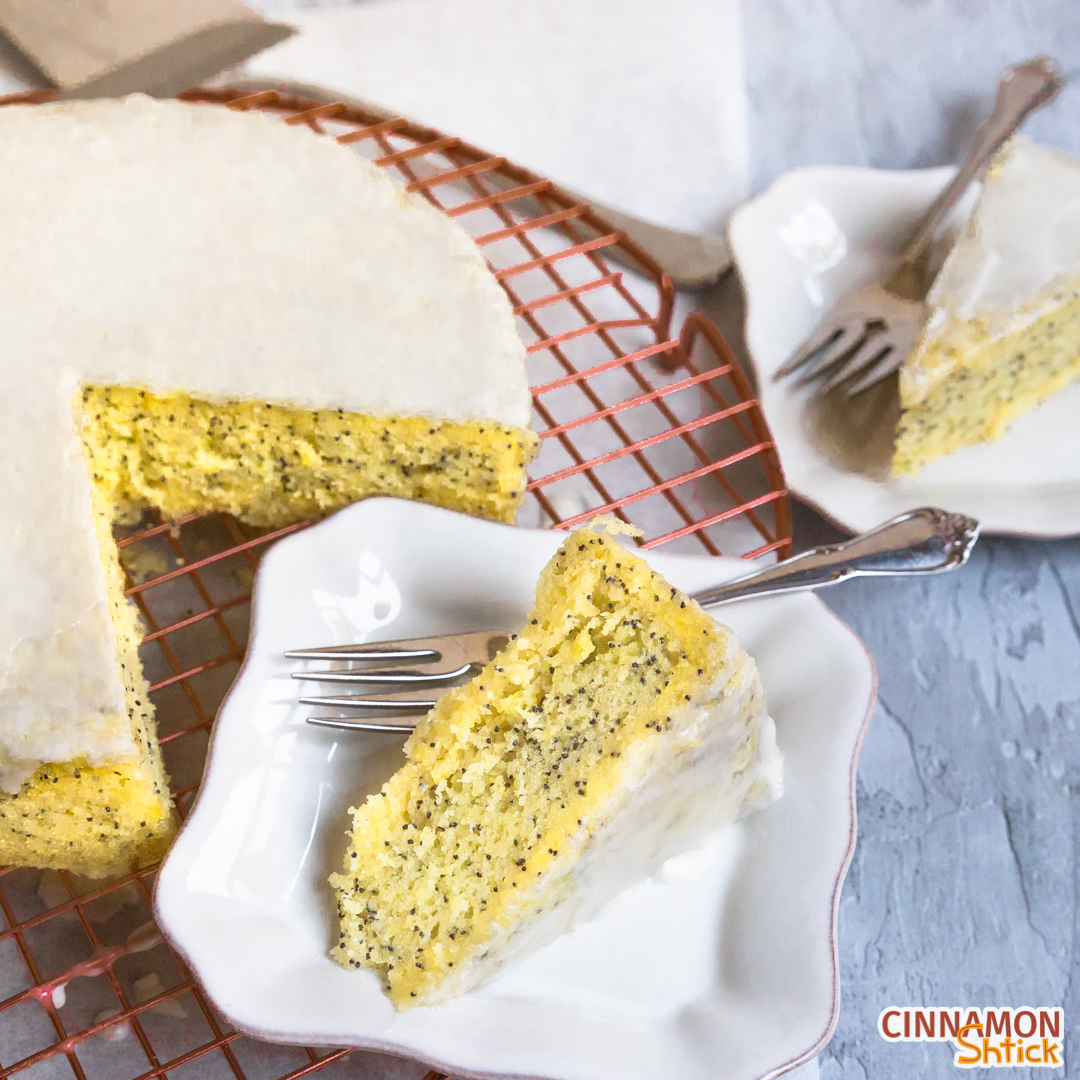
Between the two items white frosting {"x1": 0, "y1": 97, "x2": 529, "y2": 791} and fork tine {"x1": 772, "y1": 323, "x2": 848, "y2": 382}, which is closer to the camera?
white frosting {"x1": 0, "y1": 97, "x2": 529, "y2": 791}

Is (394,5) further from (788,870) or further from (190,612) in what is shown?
(788,870)

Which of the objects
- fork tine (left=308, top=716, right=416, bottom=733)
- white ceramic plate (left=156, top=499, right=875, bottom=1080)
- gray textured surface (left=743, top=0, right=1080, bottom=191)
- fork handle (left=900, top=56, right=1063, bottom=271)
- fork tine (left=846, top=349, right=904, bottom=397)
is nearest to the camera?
white ceramic plate (left=156, top=499, right=875, bottom=1080)

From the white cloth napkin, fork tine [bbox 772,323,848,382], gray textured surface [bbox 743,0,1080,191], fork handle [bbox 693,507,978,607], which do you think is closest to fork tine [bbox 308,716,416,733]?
fork handle [bbox 693,507,978,607]

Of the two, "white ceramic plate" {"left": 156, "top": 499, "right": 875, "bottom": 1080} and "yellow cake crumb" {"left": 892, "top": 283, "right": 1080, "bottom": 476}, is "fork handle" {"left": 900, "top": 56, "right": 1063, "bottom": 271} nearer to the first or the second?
"yellow cake crumb" {"left": 892, "top": 283, "right": 1080, "bottom": 476}

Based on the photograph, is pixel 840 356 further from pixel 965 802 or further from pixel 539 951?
pixel 539 951

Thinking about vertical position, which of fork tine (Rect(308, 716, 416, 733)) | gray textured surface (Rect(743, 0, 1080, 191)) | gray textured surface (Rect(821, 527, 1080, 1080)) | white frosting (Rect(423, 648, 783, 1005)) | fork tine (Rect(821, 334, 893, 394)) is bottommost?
gray textured surface (Rect(821, 527, 1080, 1080))

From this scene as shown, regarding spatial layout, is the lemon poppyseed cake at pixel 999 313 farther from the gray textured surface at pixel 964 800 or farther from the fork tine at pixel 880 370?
the gray textured surface at pixel 964 800

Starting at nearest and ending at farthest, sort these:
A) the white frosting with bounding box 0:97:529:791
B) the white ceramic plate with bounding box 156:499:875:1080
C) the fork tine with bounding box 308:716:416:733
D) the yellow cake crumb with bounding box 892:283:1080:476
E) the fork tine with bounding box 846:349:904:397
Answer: the white ceramic plate with bounding box 156:499:875:1080 → the fork tine with bounding box 308:716:416:733 → the white frosting with bounding box 0:97:529:791 → the yellow cake crumb with bounding box 892:283:1080:476 → the fork tine with bounding box 846:349:904:397

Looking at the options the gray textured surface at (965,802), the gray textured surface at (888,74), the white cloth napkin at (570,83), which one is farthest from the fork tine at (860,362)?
the gray textured surface at (888,74)
